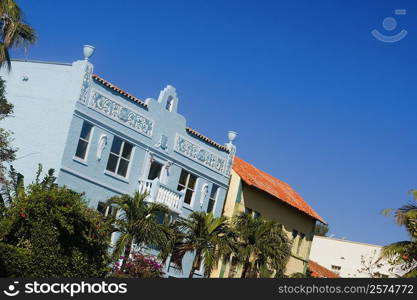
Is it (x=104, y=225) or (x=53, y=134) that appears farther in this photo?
(x=53, y=134)

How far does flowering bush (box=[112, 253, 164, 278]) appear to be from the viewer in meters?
26.4

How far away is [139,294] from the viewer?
16.2 metres

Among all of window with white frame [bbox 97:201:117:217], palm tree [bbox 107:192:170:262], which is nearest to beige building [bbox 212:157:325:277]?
window with white frame [bbox 97:201:117:217]

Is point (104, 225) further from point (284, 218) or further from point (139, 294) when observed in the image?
point (284, 218)

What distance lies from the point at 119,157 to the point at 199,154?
5429mm

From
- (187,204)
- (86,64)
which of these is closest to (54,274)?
(86,64)

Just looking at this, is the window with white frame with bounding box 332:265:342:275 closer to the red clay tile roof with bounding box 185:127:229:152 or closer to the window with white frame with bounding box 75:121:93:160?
the red clay tile roof with bounding box 185:127:229:152

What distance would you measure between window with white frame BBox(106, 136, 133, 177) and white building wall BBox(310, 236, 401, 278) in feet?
118

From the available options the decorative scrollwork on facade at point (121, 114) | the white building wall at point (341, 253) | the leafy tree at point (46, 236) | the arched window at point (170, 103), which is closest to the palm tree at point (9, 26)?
the leafy tree at point (46, 236)

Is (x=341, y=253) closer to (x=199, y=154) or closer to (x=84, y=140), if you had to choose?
(x=199, y=154)

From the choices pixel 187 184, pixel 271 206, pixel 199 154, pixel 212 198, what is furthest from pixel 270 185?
pixel 187 184

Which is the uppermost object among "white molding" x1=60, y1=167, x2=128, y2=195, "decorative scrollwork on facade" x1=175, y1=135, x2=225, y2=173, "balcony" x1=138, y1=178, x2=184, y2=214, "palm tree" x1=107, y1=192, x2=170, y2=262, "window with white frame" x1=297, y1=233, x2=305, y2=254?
"decorative scrollwork on facade" x1=175, y1=135, x2=225, y2=173

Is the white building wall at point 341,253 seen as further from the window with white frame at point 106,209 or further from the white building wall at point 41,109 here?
the white building wall at point 41,109

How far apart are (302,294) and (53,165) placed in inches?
602
